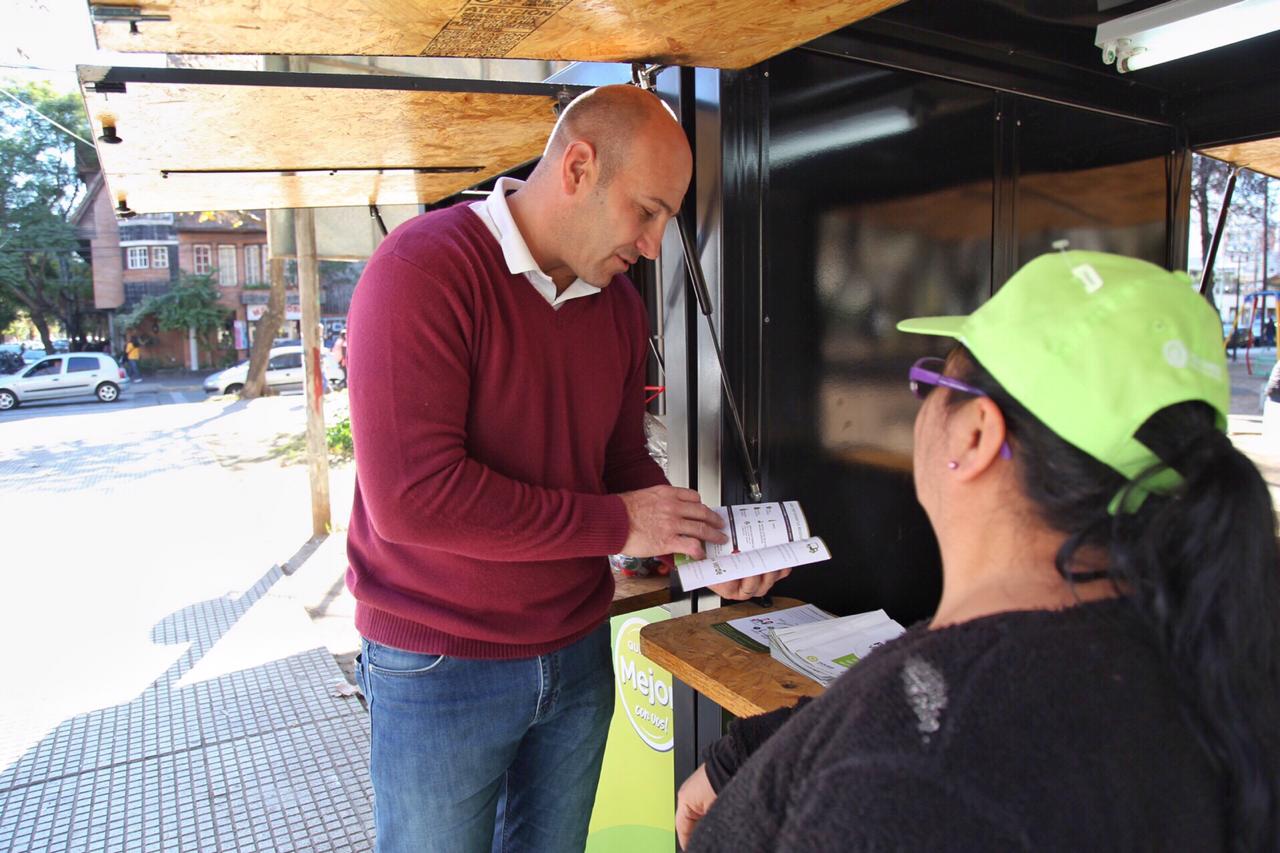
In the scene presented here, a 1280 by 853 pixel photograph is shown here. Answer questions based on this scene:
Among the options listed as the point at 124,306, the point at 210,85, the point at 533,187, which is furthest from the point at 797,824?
the point at 124,306

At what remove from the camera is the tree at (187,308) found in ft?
107

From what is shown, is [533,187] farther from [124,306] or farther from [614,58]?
[124,306]

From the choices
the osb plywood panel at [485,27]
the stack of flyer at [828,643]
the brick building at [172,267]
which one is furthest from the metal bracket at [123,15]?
the brick building at [172,267]

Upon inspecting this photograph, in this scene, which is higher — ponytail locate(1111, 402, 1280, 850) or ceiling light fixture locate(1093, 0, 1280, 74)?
ceiling light fixture locate(1093, 0, 1280, 74)

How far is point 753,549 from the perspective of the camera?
180 cm

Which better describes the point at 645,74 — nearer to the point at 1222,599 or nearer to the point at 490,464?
the point at 490,464

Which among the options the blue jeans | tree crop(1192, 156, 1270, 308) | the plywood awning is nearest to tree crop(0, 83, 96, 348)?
the plywood awning

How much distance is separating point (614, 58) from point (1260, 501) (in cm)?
155

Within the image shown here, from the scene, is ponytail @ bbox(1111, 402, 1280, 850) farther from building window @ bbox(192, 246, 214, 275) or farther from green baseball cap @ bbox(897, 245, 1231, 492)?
building window @ bbox(192, 246, 214, 275)

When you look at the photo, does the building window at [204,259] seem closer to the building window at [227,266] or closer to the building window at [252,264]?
the building window at [227,266]

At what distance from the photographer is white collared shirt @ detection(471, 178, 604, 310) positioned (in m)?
1.67

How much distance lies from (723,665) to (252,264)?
37922 mm

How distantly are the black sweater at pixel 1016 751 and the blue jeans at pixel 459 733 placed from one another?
3.13 feet

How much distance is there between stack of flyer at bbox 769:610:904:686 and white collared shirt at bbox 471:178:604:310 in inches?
34.0
